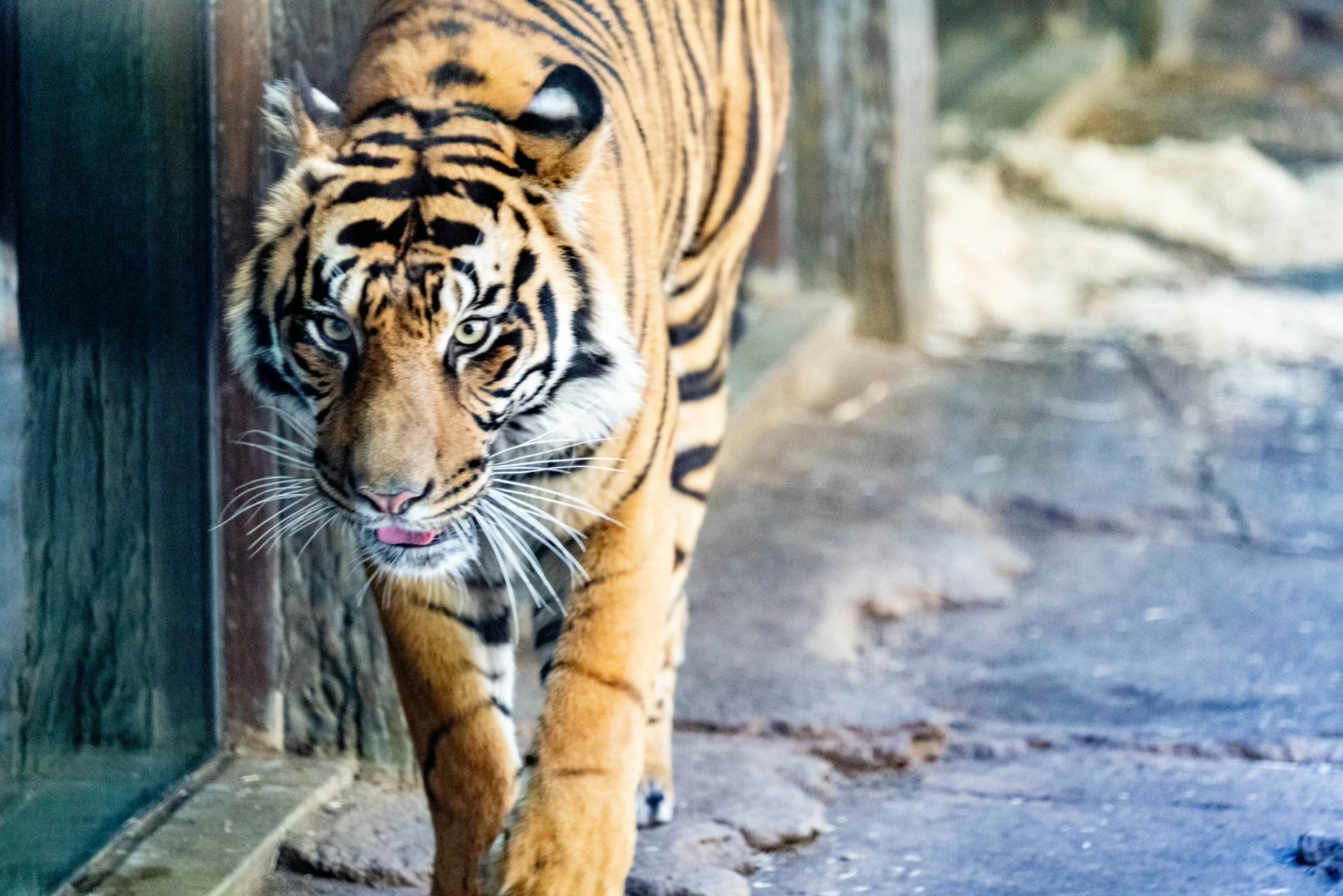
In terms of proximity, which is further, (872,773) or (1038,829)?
(872,773)

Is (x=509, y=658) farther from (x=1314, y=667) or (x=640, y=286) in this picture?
(x=1314, y=667)

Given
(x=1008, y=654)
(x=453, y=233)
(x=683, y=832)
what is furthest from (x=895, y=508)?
(x=453, y=233)

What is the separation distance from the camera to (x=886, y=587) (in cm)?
381

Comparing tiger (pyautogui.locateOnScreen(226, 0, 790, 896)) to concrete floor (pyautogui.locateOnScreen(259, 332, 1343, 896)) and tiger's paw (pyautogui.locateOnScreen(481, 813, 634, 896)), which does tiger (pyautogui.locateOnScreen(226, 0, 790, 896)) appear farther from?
concrete floor (pyautogui.locateOnScreen(259, 332, 1343, 896))

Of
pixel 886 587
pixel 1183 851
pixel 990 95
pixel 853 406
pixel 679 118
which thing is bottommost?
pixel 1183 851

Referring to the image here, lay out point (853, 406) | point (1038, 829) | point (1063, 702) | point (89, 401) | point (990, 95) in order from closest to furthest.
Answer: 1. point (89, 401)
2. point (1038, 829)
3. point (1063, 702)
4. point (853, 406)
5. point (990, 95)

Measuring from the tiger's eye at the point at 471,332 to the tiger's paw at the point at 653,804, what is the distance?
1.00m

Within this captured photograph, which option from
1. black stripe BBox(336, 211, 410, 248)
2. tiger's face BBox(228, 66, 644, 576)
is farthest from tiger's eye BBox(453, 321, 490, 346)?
black stripe BBox(336, 211, 410, 248)

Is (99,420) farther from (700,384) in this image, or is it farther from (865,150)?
(865,150)

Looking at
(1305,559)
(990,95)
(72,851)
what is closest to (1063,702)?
(1305,559)

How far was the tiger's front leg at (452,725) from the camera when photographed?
2.19m

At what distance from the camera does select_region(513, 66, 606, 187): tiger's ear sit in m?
2.01

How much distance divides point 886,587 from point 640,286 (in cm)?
173

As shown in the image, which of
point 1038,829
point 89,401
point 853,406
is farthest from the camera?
point 853,406
